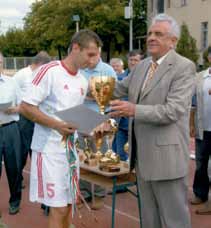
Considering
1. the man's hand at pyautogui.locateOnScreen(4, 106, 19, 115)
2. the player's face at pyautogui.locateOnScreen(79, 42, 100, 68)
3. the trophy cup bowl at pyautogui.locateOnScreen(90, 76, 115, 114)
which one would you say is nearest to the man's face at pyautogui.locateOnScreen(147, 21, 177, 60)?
the player's face at pyautogui.locateOnScreen(79, 42, 100, 68)

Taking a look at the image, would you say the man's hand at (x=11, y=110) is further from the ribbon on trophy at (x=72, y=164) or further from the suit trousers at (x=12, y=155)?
the ribbon on trophy at (x=72, y=164)

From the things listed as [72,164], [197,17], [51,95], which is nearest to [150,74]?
[51,95]

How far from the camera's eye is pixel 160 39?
3430 mm

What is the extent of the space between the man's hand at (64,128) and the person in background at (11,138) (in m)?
1.87

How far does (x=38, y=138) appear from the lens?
11.8 ft

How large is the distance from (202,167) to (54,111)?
2.53 metres

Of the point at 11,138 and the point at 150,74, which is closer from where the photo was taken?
the point at 150,74

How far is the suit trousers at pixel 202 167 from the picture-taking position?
5336 mm

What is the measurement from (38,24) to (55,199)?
42562 mm

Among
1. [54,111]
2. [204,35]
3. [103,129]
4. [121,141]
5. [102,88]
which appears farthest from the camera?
[204,35]

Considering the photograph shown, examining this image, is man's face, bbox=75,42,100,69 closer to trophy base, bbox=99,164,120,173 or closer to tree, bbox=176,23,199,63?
trophy base, bbox=99,164,120,173

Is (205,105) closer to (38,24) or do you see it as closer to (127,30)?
(127,30)

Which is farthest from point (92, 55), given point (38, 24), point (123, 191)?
point (38, 24)

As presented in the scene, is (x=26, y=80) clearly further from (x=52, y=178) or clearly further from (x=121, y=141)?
(x=52, y=178)
